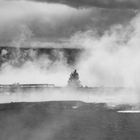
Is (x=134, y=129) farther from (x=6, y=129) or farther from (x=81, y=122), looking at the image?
(x=6, y=129)

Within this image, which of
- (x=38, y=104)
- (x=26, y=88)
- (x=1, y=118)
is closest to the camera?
(x=1, y=118)

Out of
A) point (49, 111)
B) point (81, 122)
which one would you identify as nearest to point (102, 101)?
point (49, 111)

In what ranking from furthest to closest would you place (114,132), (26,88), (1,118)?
(26,88) → (1,118) → (114,132)

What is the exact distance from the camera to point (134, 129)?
400 ft

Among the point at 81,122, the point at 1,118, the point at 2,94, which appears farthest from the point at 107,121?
the point at 2,94

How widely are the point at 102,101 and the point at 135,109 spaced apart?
14986 mm

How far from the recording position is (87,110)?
545ft

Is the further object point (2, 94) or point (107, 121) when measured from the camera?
point (2, 94)

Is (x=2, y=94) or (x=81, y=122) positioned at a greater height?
(x=2, y=94)

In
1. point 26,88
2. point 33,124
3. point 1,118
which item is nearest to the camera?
point 33,124

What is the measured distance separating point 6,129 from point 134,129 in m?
31.2

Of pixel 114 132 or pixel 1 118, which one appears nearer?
pixel 114 132

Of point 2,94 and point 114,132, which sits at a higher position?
point 2,94

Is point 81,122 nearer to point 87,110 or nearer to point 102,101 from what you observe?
point 87,110
